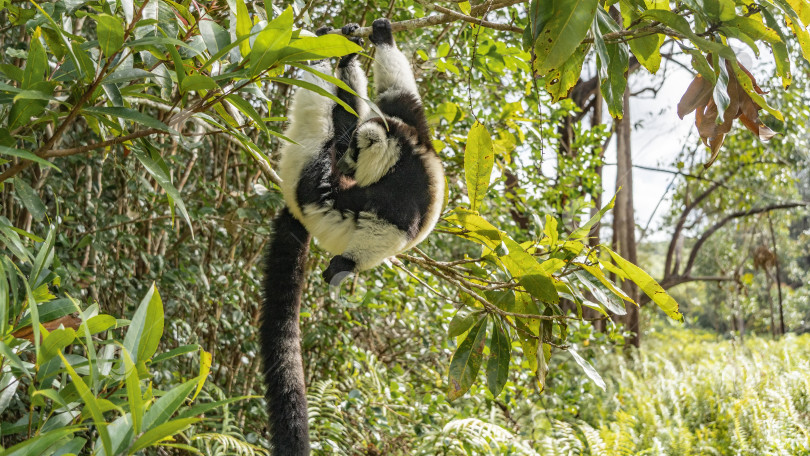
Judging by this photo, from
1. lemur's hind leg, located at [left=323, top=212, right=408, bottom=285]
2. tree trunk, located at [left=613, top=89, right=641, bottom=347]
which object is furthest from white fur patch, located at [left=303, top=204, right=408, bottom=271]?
tree trunk, located at [left=613, top=89, right=641, bottom=347]

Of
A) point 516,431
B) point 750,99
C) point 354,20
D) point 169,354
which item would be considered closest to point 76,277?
point 169,354

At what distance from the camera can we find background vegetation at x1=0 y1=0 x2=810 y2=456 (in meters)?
1.21

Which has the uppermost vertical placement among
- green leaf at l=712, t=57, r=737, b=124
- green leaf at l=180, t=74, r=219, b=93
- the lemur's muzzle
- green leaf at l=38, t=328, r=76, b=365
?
green leaf at l=712, t=57, r=737, b=124

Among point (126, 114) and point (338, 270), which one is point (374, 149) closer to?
point (338, 270)

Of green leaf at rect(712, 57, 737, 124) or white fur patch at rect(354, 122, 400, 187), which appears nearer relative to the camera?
green leaf at rect(712, 57, 737, 124)

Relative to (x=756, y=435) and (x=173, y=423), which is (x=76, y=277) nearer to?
(x=173, y=423)

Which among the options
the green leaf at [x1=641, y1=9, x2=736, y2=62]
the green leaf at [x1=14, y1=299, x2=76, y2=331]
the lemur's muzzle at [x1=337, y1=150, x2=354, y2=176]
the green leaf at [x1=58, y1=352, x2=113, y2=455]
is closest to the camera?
the green leaf at [x1=58, y1=352, x2=113, y2=455]

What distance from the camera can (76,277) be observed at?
273cm

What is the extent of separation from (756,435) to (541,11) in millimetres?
5169

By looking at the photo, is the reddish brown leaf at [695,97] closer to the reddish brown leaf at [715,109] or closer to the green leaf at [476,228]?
the reddish brown leaf at [715,109]

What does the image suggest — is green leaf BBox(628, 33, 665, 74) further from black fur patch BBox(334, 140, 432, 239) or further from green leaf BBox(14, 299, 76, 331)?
green leaf BBox(14, 299, 76, 331)

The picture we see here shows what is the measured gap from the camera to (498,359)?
2.11m

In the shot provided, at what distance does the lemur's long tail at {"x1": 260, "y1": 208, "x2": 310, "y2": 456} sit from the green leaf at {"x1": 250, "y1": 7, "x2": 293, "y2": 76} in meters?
1.19

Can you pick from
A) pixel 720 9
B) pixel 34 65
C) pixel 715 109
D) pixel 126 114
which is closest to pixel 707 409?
pixel 715 109
